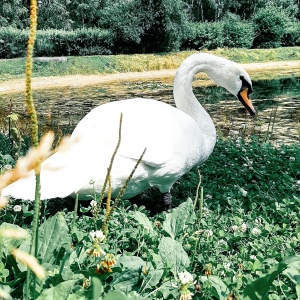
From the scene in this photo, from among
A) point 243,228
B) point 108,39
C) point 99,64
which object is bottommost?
point 99,64

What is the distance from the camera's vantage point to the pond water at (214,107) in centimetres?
703

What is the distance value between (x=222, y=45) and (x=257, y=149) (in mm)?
28316

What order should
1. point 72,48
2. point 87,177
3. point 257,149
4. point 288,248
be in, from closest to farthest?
point 288,248
point 87,177
point 257,149
point 72,48

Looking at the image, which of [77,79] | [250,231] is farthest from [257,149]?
[77,79]

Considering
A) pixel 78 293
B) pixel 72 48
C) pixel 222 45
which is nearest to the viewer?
pixel 78 293

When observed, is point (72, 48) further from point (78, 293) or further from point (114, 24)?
point (78, 293)

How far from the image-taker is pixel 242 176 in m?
4.15

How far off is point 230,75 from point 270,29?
31.7 metres

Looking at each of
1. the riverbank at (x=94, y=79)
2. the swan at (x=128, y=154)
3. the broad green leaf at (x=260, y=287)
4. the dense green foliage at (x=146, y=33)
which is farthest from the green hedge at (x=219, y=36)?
the broad green leaf at (x=260, y=287)

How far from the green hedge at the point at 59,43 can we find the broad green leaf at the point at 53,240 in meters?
24.0

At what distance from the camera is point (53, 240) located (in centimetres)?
191

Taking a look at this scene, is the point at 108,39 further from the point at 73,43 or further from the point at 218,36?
the point at 218,36

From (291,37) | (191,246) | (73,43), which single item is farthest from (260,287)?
(291,37)

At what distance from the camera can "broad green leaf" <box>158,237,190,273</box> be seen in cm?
197
